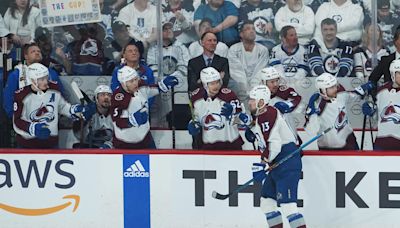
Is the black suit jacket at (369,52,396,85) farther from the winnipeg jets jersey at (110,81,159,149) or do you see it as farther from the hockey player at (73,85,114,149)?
the hockey player at (73,85,114,149)

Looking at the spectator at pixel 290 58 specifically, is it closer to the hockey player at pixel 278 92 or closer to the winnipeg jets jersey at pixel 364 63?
the hockey player at pixel 278 92

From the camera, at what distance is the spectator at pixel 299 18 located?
391 inches

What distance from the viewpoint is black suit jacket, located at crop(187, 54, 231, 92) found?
986 cm

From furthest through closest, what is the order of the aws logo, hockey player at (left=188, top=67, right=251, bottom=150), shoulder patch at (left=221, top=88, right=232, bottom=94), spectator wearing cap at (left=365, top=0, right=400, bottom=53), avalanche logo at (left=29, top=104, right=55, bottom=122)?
spectator wearing cap at (left=365, top=0, right=400, bottom=53) < avalanche logo at (left=29, top=104, right=55, bottom=122) < shoulder patch at (left=221, top=88, right=232, bottom=94) < hockey player at (left=188, top=67, right=251, bottom=150) < the aws logo

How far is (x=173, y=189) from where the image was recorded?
8953mm

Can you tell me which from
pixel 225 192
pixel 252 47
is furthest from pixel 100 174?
pixel 252 47

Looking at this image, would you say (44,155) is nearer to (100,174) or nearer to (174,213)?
(100,174)

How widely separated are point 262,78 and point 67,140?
64.3 inches

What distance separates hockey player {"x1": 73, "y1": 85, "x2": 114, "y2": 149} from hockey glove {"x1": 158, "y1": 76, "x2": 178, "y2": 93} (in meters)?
0.40

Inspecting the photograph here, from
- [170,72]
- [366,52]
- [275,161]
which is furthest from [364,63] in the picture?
[275,161]

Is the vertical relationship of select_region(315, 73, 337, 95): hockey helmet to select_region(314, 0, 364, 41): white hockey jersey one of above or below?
below

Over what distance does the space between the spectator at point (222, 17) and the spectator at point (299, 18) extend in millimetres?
326

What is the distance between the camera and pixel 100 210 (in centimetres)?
905

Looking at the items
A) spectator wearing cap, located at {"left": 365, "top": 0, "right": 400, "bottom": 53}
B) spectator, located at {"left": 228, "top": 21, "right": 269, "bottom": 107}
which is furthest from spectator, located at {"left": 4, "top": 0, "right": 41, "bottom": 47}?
spectator wearing cap, located at {"left": 365, "top": 0, "right": 400, "bottom": 53}
